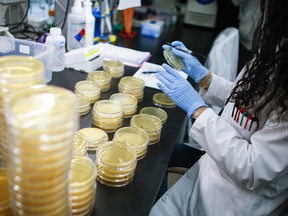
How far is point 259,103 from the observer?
100cm

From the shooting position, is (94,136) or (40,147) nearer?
(40,147)

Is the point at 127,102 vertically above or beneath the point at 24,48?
beneath

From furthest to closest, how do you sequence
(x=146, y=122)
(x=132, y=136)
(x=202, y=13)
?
1. (x=202, y=13)
2. (x=146, y=122)
3. (x=132, y=136)

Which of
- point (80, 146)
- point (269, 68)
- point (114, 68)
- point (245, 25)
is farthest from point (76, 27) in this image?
point (245, 25)

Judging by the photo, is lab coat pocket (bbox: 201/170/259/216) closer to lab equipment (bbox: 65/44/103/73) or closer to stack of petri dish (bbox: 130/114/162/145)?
stack of petri dish (bbox: 130/114/162/145)

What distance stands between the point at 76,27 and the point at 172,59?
58cm

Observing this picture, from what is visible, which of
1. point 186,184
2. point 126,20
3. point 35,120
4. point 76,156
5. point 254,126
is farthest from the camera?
point 126,20

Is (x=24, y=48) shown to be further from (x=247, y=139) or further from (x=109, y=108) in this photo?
(x=247, y=139)

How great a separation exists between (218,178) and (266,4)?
618mm

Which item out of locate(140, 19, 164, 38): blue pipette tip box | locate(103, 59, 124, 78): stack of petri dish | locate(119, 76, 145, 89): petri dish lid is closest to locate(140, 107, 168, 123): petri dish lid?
locate(119, 76, 145, 89): petri dish lid

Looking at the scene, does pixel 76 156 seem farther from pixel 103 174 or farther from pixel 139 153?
pixel 139 153

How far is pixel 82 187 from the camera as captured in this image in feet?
2.32

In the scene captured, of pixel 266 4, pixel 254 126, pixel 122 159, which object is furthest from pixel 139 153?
pixel 266 4

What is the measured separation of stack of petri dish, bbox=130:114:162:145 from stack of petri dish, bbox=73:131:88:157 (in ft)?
0.76
